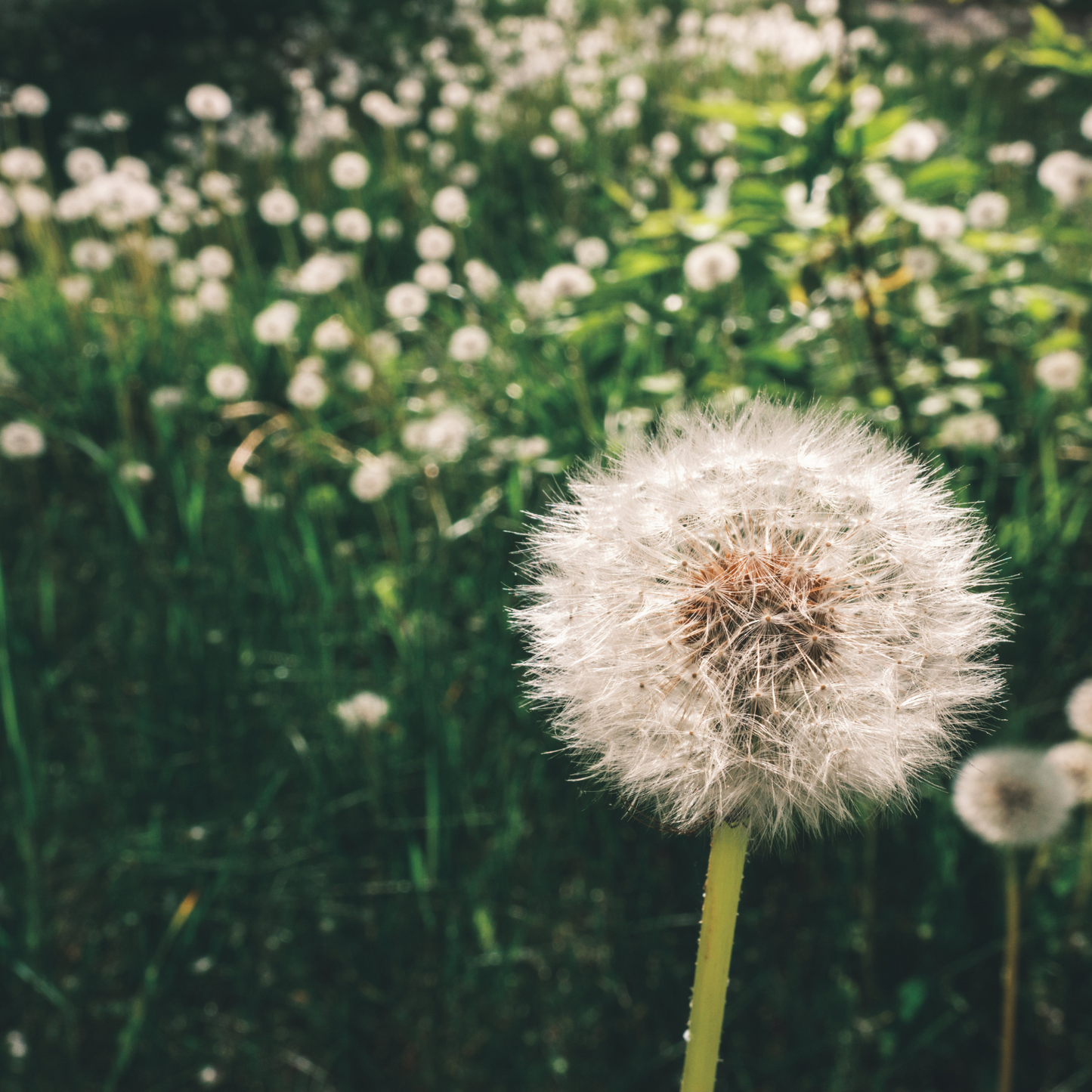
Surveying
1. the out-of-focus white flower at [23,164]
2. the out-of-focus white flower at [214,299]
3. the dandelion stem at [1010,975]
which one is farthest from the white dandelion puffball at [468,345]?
the out-of-focus white flower at [23,164]

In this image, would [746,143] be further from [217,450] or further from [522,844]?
[217,450]

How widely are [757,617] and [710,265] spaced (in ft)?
4.83

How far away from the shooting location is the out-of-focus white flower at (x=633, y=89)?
5.63 metres

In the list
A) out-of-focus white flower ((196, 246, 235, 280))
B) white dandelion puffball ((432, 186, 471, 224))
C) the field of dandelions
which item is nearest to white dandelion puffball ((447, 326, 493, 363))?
the field of dandelions

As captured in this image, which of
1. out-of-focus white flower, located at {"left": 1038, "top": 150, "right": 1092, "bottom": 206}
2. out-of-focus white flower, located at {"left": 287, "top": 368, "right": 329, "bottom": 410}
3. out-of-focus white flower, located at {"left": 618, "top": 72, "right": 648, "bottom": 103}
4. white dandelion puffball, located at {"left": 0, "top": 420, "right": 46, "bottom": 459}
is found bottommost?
white dandelion puffball, located at {"left": 0, "top": 420, "right": 46, "bottom": 459}

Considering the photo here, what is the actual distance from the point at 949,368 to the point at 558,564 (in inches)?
60.4

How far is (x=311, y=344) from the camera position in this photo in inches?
147

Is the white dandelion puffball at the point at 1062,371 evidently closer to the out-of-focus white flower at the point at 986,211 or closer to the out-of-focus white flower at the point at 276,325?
the out-of-focus white flower at the point at 986,211

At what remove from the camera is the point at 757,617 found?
2.88ft

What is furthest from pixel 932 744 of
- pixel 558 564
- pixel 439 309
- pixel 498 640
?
pixel 439 309

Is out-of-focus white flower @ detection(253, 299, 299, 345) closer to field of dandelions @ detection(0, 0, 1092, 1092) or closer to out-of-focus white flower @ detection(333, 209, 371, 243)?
field of dandelions @ detection(0, 0, 1092, 1092)

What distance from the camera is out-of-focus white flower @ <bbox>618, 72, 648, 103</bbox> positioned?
5.63 metres

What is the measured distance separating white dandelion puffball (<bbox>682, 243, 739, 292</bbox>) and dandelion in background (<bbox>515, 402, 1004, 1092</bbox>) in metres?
1.20

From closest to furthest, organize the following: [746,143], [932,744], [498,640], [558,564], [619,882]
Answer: [932,744]
[558,564]
[619,882]
[746,143]
[498,640]
